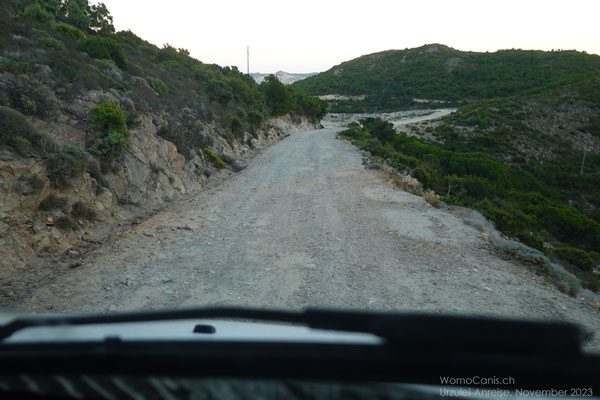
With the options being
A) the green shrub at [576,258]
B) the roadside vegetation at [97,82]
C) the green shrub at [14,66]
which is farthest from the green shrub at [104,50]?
the green shrub at [576,258]

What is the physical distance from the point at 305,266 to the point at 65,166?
489cm

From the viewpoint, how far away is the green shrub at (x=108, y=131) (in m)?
7.35

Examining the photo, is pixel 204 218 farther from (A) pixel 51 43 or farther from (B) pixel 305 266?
(A) pixel 51 43

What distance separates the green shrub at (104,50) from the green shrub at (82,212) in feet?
30.2

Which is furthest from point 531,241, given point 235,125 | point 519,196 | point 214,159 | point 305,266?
point 235,125

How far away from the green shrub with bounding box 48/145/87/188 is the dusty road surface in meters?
1.47

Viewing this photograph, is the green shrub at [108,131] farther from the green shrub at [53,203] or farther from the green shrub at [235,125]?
the green shrub at [235,125]

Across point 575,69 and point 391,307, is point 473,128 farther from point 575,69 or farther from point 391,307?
point 575,69

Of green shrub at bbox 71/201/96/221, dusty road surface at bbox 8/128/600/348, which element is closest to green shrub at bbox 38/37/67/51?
dusty road surface at bbox 8/128/600/348

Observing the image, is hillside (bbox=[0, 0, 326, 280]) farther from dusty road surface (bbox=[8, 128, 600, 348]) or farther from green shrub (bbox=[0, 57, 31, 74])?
dusty road surface (bbox=[8, 128, 600, 348])

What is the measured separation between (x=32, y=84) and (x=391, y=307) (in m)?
8.86

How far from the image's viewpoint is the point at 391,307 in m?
4.14

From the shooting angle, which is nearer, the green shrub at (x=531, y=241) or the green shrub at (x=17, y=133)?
the green shrub at (x=17, y=133)

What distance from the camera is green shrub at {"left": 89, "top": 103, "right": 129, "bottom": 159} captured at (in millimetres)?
7352
